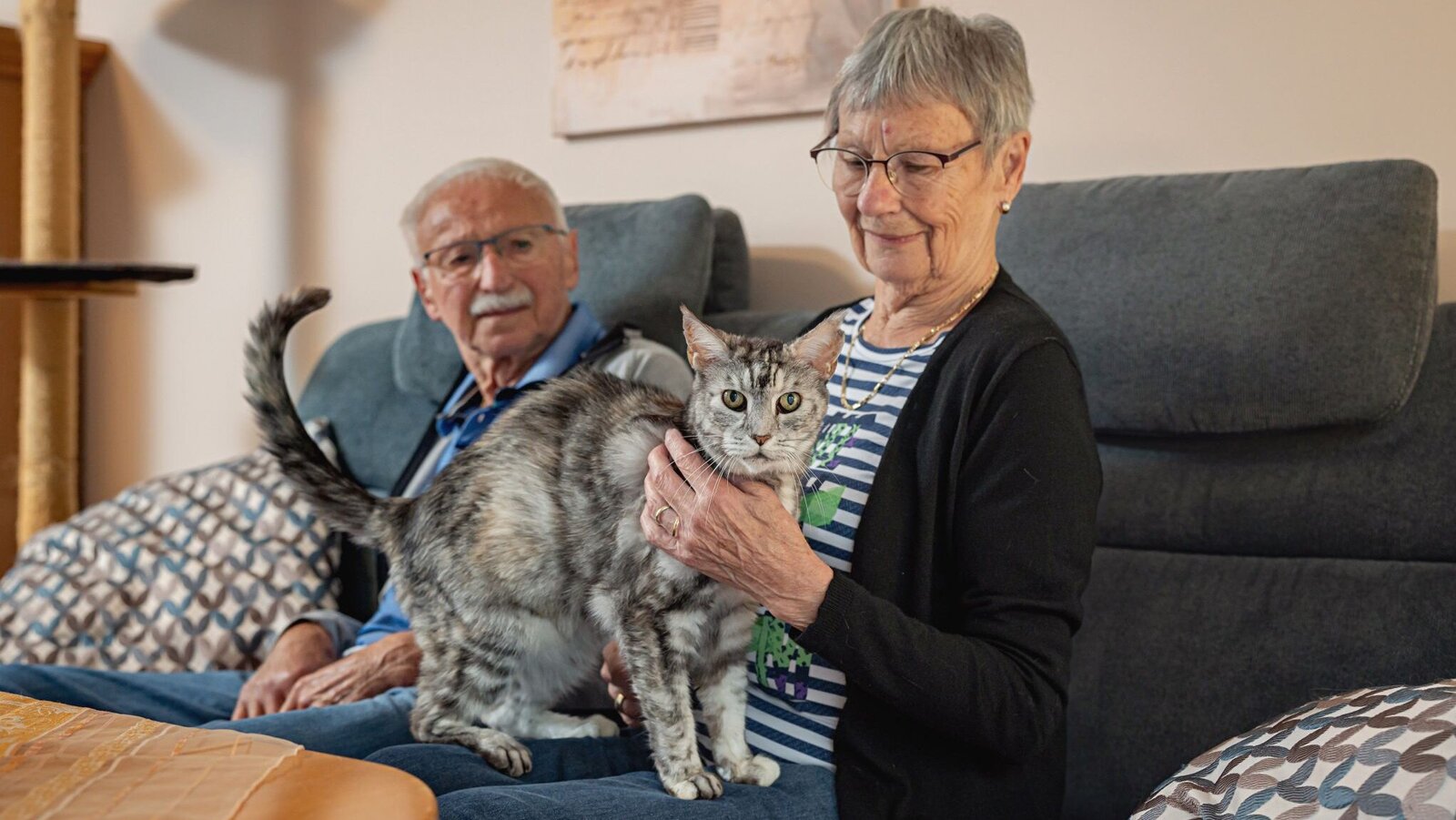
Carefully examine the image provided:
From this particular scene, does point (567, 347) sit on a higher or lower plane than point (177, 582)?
higher

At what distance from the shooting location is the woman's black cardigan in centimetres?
126

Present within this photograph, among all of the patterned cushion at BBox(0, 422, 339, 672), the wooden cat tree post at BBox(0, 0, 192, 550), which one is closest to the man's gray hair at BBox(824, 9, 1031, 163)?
the patterned cushion at BBox(0, 422, 339, 672)

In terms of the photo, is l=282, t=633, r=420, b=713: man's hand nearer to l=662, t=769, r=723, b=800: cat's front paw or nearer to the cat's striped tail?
the cat's striped tail

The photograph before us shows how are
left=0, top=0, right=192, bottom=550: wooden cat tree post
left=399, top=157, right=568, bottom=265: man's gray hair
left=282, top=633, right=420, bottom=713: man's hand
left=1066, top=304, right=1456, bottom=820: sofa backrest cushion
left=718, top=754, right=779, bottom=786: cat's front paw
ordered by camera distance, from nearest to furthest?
left=718, top=754, right=779, bottom=786: cat's front paw → left=1066, top=304, right=1456, bottom=820: sofa backrest cushion → left=282, top=633, right=420, bottom=713: man's hand → left=399, top=157, right=568, bottom=265: man's gray hair → left=0, top=0, right=192, bottom=550: wooden cat tree post

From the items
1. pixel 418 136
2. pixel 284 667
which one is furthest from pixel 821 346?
pixel 418 136

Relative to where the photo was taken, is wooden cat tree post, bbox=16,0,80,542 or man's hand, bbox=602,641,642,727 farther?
wooden cat tree post, bbox=16,0,80,542

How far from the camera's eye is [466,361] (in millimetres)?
2180

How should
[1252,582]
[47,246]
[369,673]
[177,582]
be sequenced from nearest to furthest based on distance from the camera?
[1252,582] → [369,673] → [177,582] → [47,246]

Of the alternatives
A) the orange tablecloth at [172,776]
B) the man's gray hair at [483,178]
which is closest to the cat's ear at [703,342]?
the orange tablecloth at [172,776]

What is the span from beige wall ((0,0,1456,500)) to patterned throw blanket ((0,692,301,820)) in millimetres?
1654

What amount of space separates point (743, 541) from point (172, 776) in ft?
1.90

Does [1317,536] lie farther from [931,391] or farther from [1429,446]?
[931,391]

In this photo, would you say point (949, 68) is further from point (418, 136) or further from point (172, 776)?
point (418, 136)

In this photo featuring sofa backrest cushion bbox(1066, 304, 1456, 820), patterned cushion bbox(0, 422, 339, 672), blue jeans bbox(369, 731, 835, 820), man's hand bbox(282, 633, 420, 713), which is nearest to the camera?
blue jeans bbox(369, 731, 835, 820)
